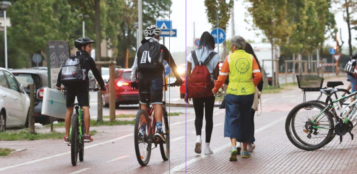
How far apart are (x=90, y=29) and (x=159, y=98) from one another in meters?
71.4

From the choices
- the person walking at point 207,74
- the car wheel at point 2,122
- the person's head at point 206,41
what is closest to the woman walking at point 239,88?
the person walking at point 207,74

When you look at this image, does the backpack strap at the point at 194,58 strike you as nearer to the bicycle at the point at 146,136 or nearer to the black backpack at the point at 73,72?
the bicycle at the point at 146,136

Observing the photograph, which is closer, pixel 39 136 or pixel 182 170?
pixel 182 170

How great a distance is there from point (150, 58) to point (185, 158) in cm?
158

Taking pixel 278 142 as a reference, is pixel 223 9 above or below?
above

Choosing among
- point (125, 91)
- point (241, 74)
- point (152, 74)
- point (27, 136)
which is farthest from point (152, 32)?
point (125, 91)

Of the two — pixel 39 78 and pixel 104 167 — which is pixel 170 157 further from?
pixel 39 78

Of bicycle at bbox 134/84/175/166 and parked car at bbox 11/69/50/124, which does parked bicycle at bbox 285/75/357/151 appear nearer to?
bicycle at bbox 134/84/175/166

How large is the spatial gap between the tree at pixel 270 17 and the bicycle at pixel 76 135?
111ft

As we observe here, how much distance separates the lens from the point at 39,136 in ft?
47.1

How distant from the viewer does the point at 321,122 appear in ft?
35.8

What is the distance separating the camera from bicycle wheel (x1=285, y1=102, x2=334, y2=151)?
35.6ft

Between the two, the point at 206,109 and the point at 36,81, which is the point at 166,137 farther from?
the point at 36,81

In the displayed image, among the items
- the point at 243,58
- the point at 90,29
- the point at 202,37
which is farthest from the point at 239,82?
the point at 90,29
